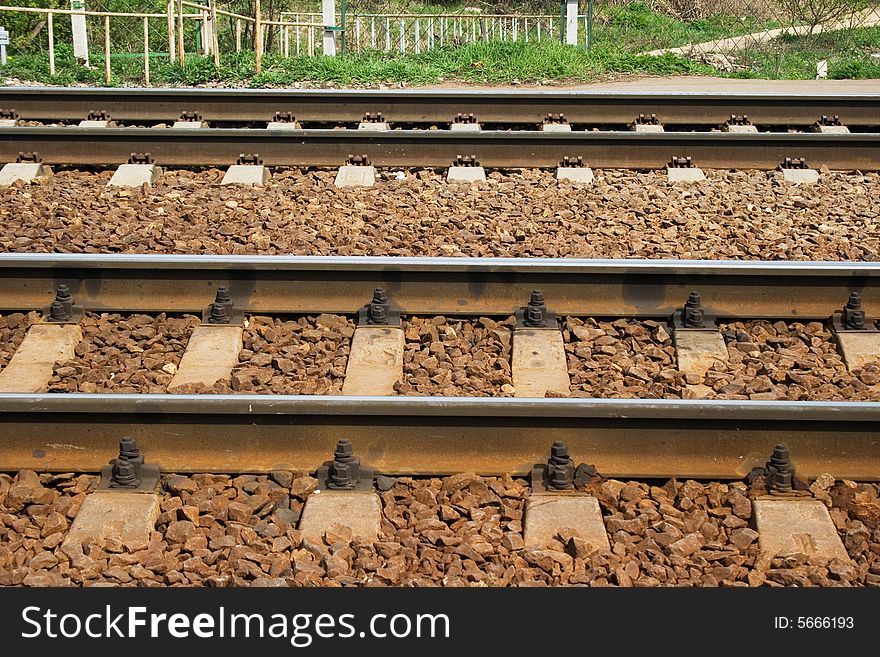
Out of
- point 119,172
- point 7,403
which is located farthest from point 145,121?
point 7,403

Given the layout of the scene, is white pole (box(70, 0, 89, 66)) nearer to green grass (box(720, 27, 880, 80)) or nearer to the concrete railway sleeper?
green grass (box(720, 27, 880, 80))

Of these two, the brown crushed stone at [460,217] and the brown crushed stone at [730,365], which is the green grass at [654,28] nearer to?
the brown crushed stone at [460,217]

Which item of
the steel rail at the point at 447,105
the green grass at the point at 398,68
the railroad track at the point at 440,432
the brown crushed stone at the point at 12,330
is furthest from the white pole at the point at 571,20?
the railroad track at the point at 440,432

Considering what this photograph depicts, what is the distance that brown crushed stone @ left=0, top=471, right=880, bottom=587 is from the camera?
3.73m

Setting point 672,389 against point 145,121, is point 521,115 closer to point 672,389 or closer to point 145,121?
point 145,121

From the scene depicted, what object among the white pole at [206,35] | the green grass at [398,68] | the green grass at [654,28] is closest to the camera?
the green grass at [398,68]

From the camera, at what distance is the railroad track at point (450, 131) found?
847 cm

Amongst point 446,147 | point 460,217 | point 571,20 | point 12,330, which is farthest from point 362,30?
point 12,330

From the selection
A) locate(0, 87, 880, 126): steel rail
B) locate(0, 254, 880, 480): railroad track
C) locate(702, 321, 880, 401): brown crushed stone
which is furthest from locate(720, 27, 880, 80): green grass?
locate(0, 254, 880, 480): railroad track

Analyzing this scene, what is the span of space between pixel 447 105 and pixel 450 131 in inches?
42.4

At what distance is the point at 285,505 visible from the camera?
13.7 feet

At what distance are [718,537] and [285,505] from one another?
156 cm

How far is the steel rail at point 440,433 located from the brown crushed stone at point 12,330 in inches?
39.6

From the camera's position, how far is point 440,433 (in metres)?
4.36
